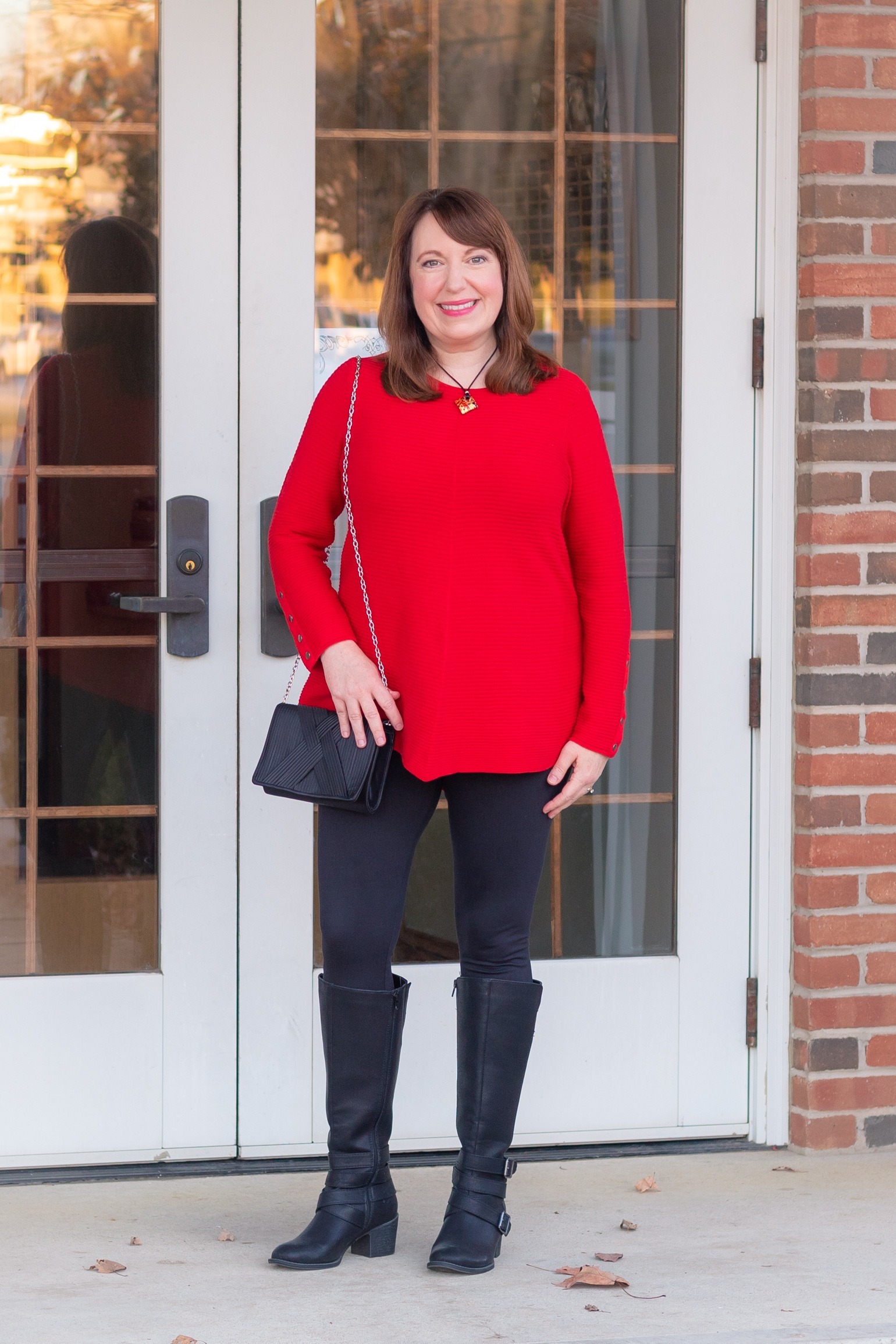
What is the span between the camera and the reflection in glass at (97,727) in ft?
9.63

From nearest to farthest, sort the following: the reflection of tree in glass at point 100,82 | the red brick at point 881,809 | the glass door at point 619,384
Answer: the reflection of tree in glass at point 100,82 → the glass door at point 619,384 → the red brick at point 881,809

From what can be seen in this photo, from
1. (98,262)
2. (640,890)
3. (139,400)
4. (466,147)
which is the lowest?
(640,890)

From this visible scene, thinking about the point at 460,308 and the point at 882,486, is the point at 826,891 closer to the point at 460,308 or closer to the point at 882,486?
the point at 882,486

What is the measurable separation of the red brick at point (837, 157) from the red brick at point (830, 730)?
3.56 feet

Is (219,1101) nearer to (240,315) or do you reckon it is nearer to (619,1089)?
(619,1089)

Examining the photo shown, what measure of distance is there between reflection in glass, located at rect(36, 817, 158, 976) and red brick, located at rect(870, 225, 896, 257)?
185 cm

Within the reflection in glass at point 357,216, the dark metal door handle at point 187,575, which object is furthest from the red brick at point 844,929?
the reflection in glass at point 357,216

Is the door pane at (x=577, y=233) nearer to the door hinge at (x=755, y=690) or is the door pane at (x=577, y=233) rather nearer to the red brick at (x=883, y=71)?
the door hinge at (x=755, y=690)

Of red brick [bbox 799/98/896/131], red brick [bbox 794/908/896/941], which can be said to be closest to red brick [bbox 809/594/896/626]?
red brick [bbox 794/908/896/941]

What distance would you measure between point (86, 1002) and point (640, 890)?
3.77 feet

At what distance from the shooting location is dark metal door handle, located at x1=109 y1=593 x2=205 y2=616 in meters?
2.88

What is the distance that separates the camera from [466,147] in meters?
2.98

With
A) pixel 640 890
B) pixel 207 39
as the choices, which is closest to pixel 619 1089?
pixel 640 890

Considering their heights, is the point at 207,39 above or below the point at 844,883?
above
